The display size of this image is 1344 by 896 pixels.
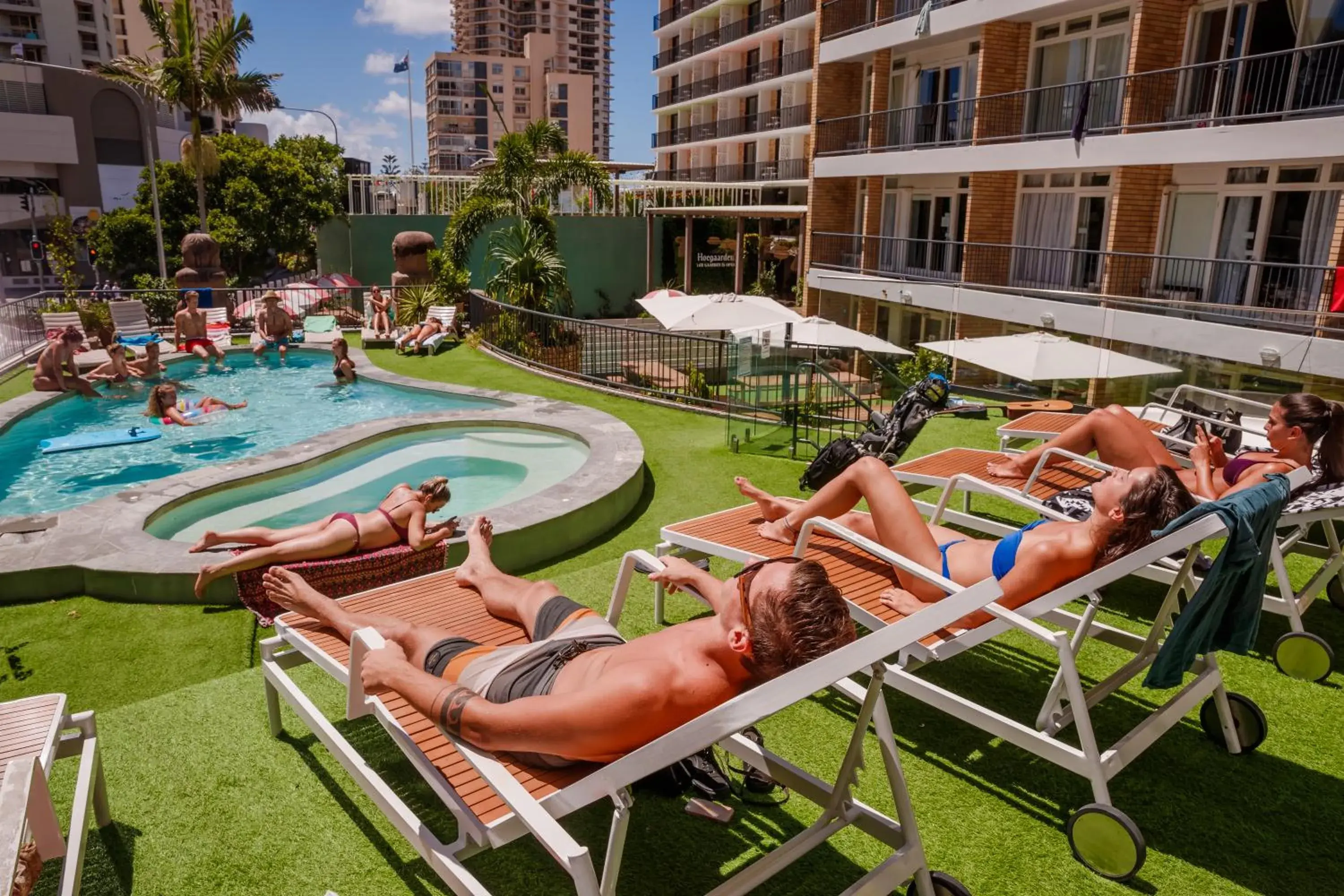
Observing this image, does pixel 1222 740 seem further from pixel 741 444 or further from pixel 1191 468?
pixel 741 444

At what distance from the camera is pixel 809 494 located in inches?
334

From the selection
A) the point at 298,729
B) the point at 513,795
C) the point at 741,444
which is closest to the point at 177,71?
the point at 741,444

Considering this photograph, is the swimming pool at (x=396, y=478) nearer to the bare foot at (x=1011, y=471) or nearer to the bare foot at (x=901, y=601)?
the bare foot at (x=1011, y=471)

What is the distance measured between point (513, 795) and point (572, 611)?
118cm

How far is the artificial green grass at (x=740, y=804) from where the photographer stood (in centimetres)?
330

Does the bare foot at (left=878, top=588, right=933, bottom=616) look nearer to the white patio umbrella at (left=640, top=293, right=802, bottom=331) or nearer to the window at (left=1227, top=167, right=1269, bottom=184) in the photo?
the white patio umbrella at (left=640, top=293, right=802, bottom=331)

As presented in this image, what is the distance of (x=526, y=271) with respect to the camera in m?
18.3

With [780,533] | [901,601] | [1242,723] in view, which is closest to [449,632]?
[780,533]

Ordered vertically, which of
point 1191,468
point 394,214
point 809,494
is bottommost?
point 809,494

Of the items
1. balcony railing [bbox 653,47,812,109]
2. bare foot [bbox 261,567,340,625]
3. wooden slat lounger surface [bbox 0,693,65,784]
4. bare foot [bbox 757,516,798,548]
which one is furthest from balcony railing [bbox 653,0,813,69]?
wooden slat lounger surface [bbox 0,693,65,784]

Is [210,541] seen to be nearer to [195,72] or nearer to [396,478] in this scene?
[396,478]

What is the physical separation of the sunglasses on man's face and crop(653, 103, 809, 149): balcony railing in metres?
39.9

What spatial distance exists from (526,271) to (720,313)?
239 inches

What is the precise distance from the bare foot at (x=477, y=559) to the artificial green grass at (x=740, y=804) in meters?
0.86
